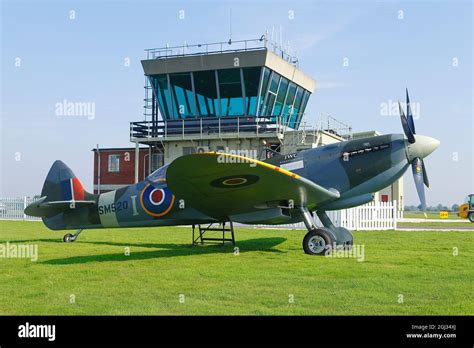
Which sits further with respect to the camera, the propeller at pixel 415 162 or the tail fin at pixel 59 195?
the tail fin at pixel 59 195

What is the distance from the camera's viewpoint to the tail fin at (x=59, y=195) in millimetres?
14469

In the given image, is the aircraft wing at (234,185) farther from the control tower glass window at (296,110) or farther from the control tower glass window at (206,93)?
the control tower glass window at (296,110)

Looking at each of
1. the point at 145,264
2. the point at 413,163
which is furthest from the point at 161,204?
the point at 413,163

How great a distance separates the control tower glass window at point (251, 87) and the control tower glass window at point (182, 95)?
3820mm

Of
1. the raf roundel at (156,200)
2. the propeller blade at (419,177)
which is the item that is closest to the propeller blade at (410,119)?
the propeller blade at (419,177)

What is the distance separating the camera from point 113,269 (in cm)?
944

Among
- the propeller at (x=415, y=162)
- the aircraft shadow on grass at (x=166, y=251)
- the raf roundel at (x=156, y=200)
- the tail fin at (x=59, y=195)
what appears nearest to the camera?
the aircraft shadow on grass at (x=166, y=251)

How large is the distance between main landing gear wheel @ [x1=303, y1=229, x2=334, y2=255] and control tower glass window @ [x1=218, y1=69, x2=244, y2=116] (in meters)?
20.6

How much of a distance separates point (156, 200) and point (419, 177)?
6.78 meters

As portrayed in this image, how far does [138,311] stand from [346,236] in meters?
8.40

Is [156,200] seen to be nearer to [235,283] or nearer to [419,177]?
[235,283]

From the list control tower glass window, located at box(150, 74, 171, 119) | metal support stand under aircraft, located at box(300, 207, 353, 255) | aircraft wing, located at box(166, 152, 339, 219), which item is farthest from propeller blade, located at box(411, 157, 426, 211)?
control tower glass window, located at box(150, 74, 171, 119)

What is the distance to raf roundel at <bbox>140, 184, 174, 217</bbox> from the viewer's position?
13109mm

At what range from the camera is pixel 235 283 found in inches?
310
